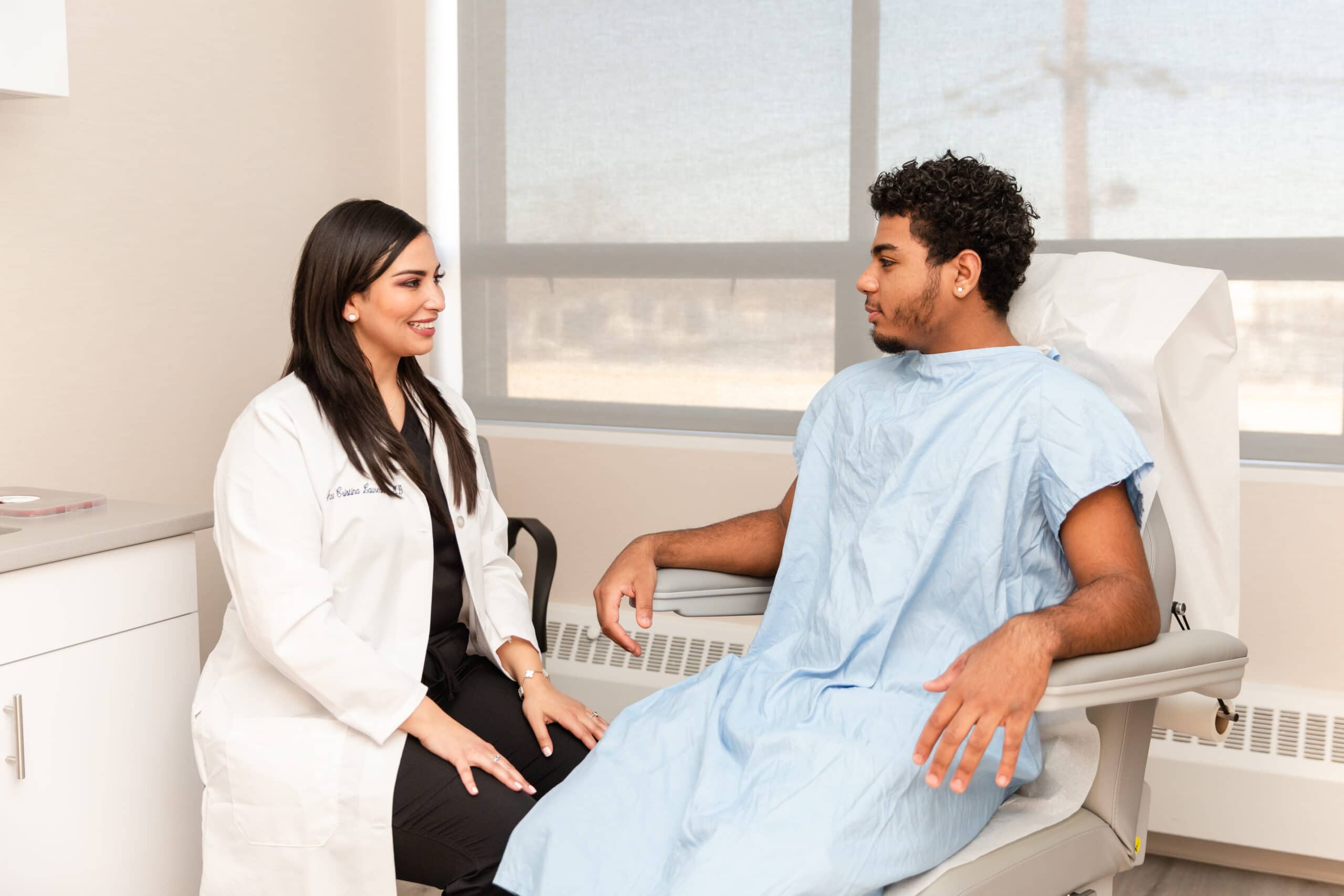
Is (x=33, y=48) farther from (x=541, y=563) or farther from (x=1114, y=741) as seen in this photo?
(x=1114, y=741)

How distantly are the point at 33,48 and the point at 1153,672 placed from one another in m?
1.91

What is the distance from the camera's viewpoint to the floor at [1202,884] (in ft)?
7.73

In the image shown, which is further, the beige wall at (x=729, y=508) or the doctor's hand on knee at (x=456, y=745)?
the beige wall at (x=729, y=508)

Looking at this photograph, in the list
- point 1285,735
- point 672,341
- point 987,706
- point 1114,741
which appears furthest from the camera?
point 672,341

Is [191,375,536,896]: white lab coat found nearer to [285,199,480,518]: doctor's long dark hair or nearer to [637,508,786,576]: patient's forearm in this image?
[285,199,480,518]: doctor's long dark hair

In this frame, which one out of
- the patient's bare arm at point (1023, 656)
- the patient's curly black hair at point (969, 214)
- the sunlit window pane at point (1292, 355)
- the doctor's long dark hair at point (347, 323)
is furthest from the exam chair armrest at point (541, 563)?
the sunlit window pane at point (1292, 355)

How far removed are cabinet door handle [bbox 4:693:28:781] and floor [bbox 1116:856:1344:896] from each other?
2.02 m

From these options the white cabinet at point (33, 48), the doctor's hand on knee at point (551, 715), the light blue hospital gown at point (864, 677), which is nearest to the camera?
the light blue hospital gown at point (864, 677)

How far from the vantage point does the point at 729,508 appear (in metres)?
2.88

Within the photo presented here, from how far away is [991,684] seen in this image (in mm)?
1193

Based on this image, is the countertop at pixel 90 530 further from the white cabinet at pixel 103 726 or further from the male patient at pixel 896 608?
the male patient at pixel 896 608

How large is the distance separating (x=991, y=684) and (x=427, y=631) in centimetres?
84

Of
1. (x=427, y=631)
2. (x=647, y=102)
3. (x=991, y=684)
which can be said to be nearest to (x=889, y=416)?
(x=991, y=684)

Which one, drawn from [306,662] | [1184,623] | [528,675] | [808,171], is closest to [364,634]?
[306,662]
